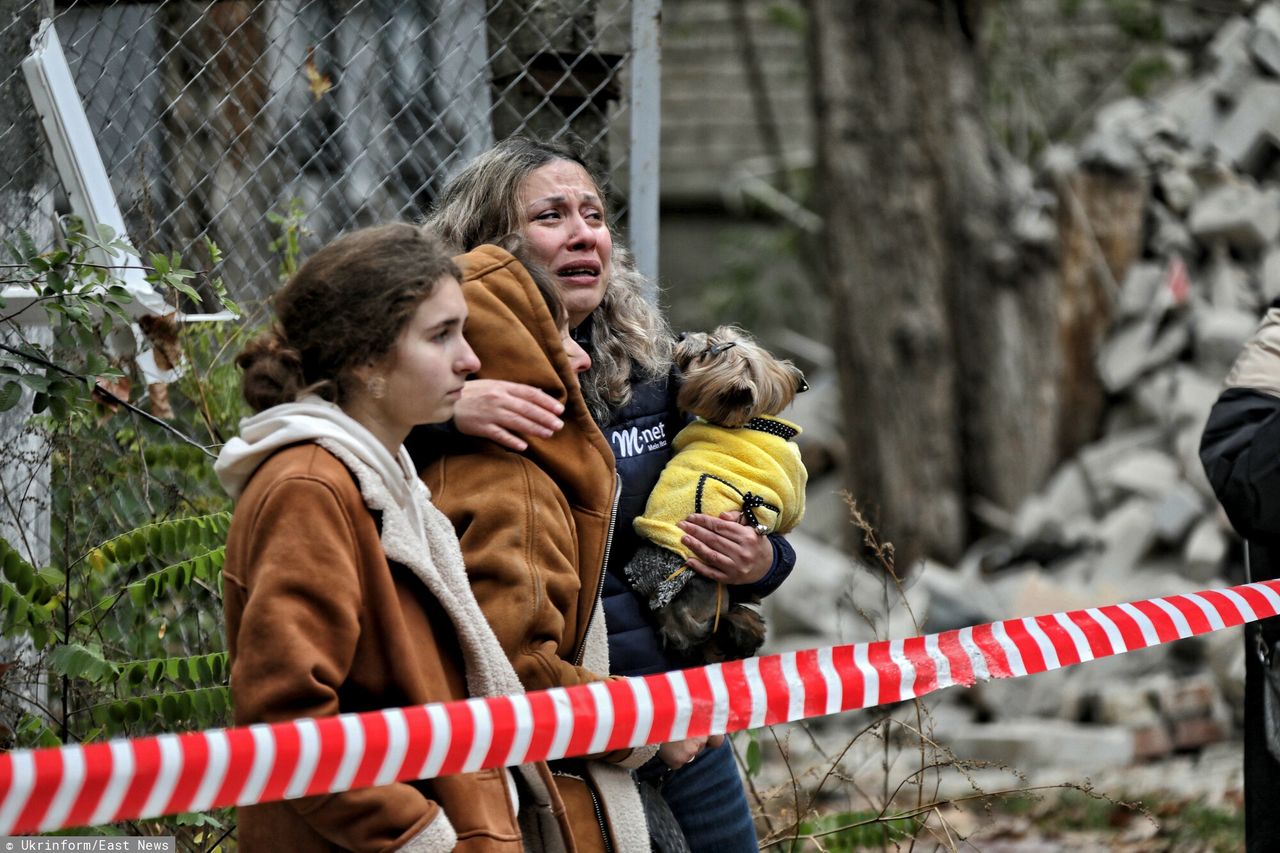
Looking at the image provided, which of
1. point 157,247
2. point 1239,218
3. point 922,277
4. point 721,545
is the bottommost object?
point 1239,218

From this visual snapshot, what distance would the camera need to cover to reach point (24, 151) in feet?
12.1

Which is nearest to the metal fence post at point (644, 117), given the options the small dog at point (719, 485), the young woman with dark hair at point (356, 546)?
the small dog at point (719, 485)

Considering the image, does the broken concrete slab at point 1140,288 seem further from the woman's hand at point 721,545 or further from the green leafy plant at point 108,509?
the woman's hand at point 721,545

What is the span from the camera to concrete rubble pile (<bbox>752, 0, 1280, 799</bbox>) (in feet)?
26.5

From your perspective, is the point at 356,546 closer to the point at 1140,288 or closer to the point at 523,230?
the point at 523,230

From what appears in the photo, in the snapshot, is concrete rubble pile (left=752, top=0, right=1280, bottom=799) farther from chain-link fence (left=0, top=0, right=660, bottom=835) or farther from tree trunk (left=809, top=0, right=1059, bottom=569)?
chain-link fence (left=0, top=0, right=660, bottom=835)

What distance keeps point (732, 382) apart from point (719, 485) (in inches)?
7.9

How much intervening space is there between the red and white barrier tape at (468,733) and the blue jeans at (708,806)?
0.28m

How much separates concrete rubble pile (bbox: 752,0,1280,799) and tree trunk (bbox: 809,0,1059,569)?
0.47 m

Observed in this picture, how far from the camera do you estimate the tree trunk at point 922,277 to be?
11.1m

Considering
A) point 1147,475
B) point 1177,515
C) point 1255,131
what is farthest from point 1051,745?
point 1255,131

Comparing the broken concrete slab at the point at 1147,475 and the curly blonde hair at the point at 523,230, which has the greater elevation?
the curly blonde hair at the point at 523,230

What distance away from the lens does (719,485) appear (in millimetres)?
2854

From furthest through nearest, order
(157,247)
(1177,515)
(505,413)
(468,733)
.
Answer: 1. (1177,515)
2. (157,247)
3. (505,413)
4. (468,733)
